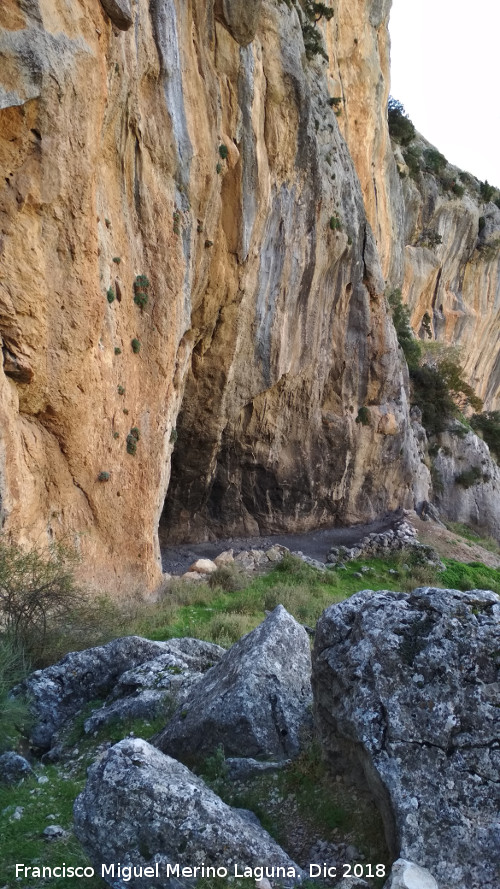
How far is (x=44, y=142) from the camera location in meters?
9.73

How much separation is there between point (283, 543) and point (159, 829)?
19242 millimetres

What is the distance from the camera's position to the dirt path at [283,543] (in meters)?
19.9

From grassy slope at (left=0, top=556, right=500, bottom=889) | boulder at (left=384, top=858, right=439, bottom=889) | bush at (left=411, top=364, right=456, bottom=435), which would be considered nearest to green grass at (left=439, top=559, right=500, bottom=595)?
grassy slope at (left=0, top=556, right=500, bottom=889)

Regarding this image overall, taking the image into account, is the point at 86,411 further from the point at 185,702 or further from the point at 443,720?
the point at 443,720

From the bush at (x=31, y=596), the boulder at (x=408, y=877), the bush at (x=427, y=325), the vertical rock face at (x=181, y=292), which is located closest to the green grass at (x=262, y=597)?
the vertical rock face at (x=181, y=292)

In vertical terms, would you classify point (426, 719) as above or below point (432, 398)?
below

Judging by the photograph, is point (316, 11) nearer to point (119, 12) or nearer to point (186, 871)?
point (119, 12)

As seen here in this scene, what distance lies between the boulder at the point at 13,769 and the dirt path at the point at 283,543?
1226 centimetres

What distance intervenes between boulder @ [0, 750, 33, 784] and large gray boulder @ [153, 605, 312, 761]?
115cm

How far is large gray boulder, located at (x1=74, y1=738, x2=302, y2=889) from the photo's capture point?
3594 mm

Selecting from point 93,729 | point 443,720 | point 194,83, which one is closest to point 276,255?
point 194,83

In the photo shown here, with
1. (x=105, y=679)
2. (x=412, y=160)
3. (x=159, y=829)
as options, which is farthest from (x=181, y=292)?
(x=412, y=160)

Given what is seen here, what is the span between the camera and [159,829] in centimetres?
366

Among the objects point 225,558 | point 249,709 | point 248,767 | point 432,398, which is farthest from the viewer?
point 432,398
